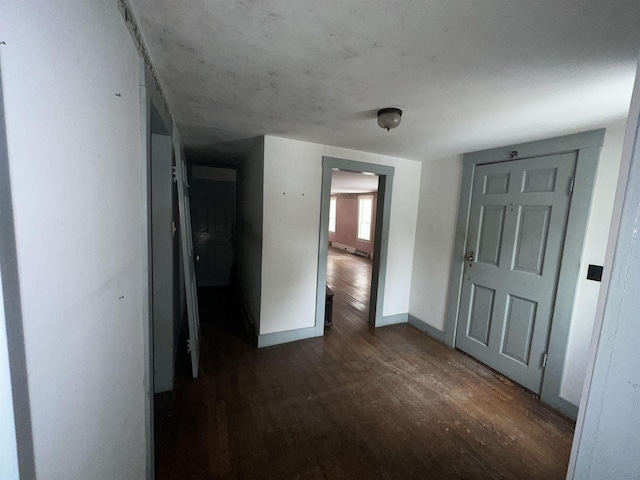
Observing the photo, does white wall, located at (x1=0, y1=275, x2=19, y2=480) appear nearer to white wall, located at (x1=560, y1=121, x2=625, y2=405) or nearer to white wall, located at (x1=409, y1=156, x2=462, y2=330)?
white wall, located at (x1=560, y1=121, x2=625, y2=405)

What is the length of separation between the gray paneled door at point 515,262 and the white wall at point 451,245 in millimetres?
169

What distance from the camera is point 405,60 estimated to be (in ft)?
3.87

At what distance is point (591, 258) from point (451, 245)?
3.92 feet

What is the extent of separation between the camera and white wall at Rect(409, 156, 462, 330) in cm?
297

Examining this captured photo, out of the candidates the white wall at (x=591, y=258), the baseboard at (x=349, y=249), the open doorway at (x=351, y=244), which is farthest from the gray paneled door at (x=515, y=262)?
the baseboard at (x=349, y=249)

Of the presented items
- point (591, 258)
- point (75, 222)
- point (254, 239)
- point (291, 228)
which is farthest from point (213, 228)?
point (591, 258)

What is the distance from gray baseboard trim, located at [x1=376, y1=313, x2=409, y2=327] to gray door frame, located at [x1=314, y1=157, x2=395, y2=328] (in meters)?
0.01

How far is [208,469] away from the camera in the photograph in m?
1.42

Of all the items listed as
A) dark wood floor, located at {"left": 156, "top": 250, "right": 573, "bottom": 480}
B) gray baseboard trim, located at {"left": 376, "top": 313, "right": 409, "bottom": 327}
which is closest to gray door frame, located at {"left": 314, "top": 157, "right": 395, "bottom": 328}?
gray baseboard trim, located at {"left": 376, "top": 313, "right": 409, "bottom": 327}

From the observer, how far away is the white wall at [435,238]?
297 centimetres

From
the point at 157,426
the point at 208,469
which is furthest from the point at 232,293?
the point at 208,469

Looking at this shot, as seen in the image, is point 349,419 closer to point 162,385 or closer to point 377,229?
point 162,385

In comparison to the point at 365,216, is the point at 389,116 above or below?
above

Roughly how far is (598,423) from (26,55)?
5.07 ft
